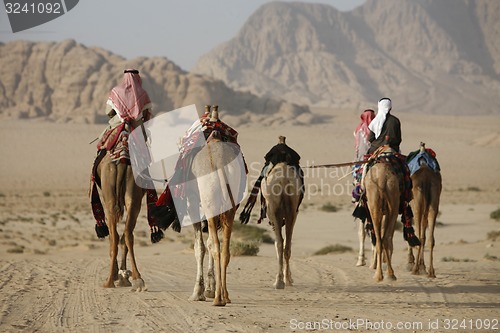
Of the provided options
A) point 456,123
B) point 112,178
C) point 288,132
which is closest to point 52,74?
point 288,132

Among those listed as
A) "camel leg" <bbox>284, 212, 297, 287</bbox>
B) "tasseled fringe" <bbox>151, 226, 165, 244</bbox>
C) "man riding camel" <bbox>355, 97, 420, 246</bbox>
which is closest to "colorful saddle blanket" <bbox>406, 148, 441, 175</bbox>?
"man riding camel" <bbox>355, 97, 420, 246</bbox>

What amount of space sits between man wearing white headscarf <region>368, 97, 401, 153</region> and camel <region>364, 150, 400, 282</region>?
1129 millimetres

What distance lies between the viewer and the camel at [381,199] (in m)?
12.8

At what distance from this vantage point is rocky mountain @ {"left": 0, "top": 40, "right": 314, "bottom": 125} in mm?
102688

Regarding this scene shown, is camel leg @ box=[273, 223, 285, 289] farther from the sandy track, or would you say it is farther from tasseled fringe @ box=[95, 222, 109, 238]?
tasseled fringe @ box=[95, 222, 109, 238]

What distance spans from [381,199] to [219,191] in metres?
3.43

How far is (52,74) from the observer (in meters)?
111

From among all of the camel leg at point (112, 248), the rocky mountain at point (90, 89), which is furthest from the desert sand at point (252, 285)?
the rocky mountain at point (90, 89)

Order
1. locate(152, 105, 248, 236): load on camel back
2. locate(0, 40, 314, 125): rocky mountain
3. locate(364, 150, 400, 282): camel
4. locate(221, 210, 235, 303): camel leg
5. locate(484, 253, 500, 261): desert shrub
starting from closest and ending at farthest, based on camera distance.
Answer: locate(221, 210, 235, 303): camel leg < locate(152, 105, 248, 236): load on camel back < locate(364, 150, 400, 282): camel < locate(484, 253, 500, 261): desert shrub < locate(0, 40, 314, 125): rocky mountain

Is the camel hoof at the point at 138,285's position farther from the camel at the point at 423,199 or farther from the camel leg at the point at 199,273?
the camel at the point at 423,199

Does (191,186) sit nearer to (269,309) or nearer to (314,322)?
(269,309)

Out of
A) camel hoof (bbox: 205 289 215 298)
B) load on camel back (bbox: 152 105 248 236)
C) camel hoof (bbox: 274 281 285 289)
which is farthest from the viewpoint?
camel hoof (bbox: 274 281 285 289)

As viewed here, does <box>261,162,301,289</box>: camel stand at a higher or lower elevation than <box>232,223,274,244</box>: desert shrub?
higher

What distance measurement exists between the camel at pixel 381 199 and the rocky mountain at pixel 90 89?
85.9 metres
